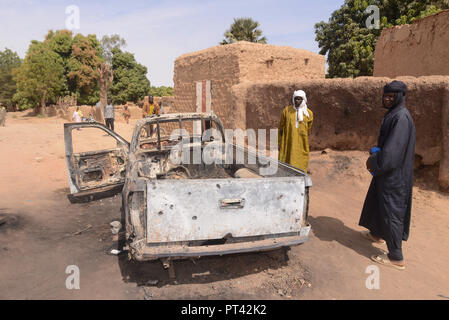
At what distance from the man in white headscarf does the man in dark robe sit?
4.20ft

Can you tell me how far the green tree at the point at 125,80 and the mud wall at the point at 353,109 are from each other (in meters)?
26.2

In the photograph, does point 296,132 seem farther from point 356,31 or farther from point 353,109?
point 356,31

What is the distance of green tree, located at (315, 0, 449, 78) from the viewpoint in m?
15.2

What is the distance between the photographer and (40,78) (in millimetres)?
26922

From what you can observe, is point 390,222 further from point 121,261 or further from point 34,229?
point 34,229

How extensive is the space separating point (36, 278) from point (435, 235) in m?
4.75

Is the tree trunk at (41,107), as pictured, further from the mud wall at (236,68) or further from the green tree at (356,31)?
the green tree at (356,31)

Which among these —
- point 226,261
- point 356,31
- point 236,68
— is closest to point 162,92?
point 356,31

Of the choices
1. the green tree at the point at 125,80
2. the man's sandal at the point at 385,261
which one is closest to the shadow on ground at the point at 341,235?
the man's sandal at the point at 385,261

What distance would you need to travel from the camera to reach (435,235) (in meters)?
4.02

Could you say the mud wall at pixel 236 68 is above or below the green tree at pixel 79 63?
below

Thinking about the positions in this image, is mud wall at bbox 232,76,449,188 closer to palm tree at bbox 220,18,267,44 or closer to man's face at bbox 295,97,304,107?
man's face at bbox 295,97,304,107

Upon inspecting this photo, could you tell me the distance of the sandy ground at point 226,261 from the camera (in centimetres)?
278
